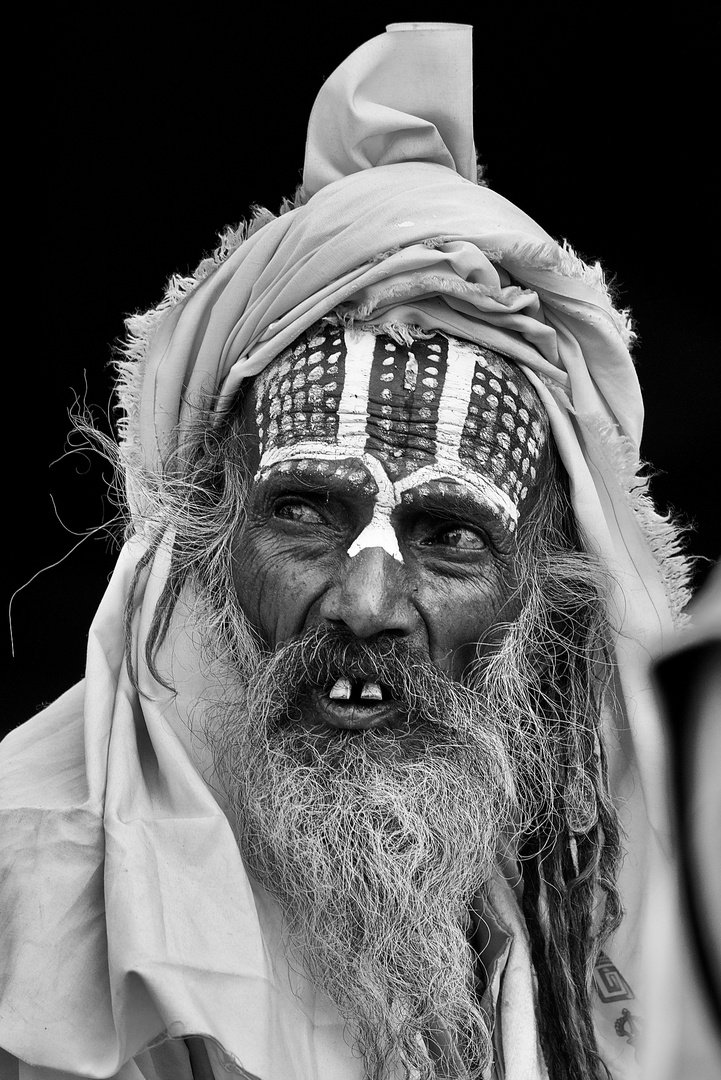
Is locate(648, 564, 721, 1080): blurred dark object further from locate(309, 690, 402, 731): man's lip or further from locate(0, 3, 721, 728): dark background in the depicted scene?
locate(0, 3, 721, 728): dark background

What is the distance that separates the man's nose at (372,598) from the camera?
1.94 metres

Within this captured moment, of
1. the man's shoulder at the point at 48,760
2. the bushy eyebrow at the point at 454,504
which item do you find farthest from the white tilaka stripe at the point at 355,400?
the man's shoulder at the point at 48,760

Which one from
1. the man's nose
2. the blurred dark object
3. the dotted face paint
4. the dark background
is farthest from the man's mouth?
the dark background

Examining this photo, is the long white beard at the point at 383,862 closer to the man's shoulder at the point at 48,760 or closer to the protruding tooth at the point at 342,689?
the protruding tooth at the point at 342,689

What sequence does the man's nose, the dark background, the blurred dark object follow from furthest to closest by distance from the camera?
the dark background, the man's nose, the blurred dark object

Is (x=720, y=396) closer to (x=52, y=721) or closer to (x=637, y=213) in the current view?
(x=637, y=213)

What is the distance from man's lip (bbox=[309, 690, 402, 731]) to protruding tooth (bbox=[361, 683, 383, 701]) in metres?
0.02

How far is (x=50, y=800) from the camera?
6.18ft

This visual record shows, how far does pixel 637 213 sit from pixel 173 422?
184 cm

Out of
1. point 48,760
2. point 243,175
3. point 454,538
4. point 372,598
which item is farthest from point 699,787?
point 243,175

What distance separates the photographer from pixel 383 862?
1.96 meters

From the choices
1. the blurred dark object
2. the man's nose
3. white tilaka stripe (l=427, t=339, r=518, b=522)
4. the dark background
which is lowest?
the blurred dark object

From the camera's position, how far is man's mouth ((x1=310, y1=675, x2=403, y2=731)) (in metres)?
1.99

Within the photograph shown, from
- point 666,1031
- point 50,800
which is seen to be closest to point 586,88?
point 50,800
